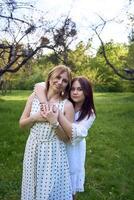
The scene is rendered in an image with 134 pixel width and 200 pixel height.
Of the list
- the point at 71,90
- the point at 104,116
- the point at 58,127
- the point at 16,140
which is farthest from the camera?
the point at 104,116

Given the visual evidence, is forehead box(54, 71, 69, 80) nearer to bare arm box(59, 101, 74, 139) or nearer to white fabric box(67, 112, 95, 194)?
bare arm box(59, 101, 74, 139)

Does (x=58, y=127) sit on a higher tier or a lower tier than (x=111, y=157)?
higher

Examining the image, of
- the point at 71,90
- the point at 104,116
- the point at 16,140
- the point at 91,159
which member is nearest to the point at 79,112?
the point at 71,90

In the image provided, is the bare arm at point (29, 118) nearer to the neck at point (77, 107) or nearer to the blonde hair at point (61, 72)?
the blonde hair at point (61, 72)

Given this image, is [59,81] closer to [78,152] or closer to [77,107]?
[77,107]

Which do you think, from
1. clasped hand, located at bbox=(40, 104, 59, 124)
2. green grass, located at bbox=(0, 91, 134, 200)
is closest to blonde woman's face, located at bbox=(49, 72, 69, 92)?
clasped hand, located at bbox=(40, 104, 59, 124)

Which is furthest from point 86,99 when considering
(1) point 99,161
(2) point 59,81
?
(1) point 99,161

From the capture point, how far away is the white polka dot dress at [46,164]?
3832 millimetres

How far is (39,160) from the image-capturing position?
12.7ft

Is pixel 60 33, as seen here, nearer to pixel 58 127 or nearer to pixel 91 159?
pixel 91 159

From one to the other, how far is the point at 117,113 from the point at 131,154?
9922 mm

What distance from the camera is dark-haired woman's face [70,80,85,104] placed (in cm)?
396

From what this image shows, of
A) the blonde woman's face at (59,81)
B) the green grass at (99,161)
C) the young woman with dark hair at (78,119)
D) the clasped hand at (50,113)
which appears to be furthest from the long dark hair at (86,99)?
the green grass at (99,161)

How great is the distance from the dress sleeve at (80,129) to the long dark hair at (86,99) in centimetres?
4
